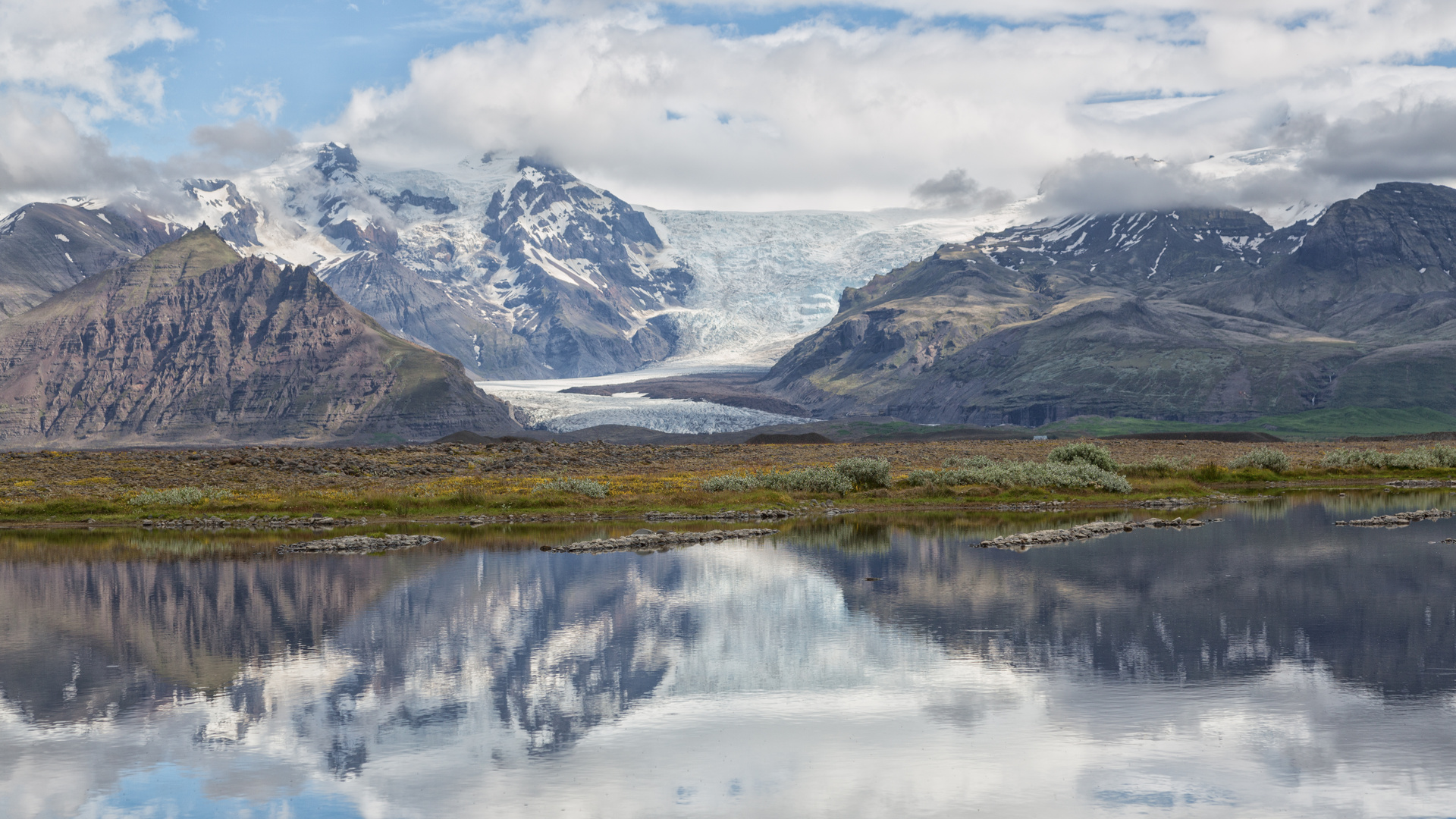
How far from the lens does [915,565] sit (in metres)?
50.6

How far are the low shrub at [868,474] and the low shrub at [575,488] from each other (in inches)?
675

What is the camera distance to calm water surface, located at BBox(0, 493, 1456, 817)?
23.5 m

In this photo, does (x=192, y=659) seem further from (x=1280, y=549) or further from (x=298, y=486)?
(x=298, y=486)

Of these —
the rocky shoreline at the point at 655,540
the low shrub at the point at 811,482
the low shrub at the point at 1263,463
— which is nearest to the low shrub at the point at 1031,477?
the low shrub at the point at 811,482

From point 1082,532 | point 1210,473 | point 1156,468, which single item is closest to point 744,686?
point 1082,532

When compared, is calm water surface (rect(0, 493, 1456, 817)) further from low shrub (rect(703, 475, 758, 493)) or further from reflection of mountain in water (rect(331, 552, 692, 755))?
low shrub (rect(703, 475, 758, 493))

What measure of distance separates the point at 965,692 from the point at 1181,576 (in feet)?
66.8

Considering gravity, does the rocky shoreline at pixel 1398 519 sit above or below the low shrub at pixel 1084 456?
below

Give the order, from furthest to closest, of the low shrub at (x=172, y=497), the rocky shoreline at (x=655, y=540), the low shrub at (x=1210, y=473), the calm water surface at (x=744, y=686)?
the low shrub at (x=1210, y=473) → the low shrub at (x=172, y=497) → the rocky shoreline at (x=655, y=540) → the calm water surface at (x=744, y=686)

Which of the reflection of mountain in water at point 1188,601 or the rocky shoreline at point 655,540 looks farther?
the rocky shoreline at point 655,540

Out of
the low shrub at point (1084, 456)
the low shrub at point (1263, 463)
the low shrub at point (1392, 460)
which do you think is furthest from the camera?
Result: the low shrub at point (1392, 460)

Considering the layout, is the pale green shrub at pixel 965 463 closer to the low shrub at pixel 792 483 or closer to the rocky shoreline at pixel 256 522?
the low shrub at pixel 792 483

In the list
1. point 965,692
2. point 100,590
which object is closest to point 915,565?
point 965,692

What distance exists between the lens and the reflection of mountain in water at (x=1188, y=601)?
1312 inches
